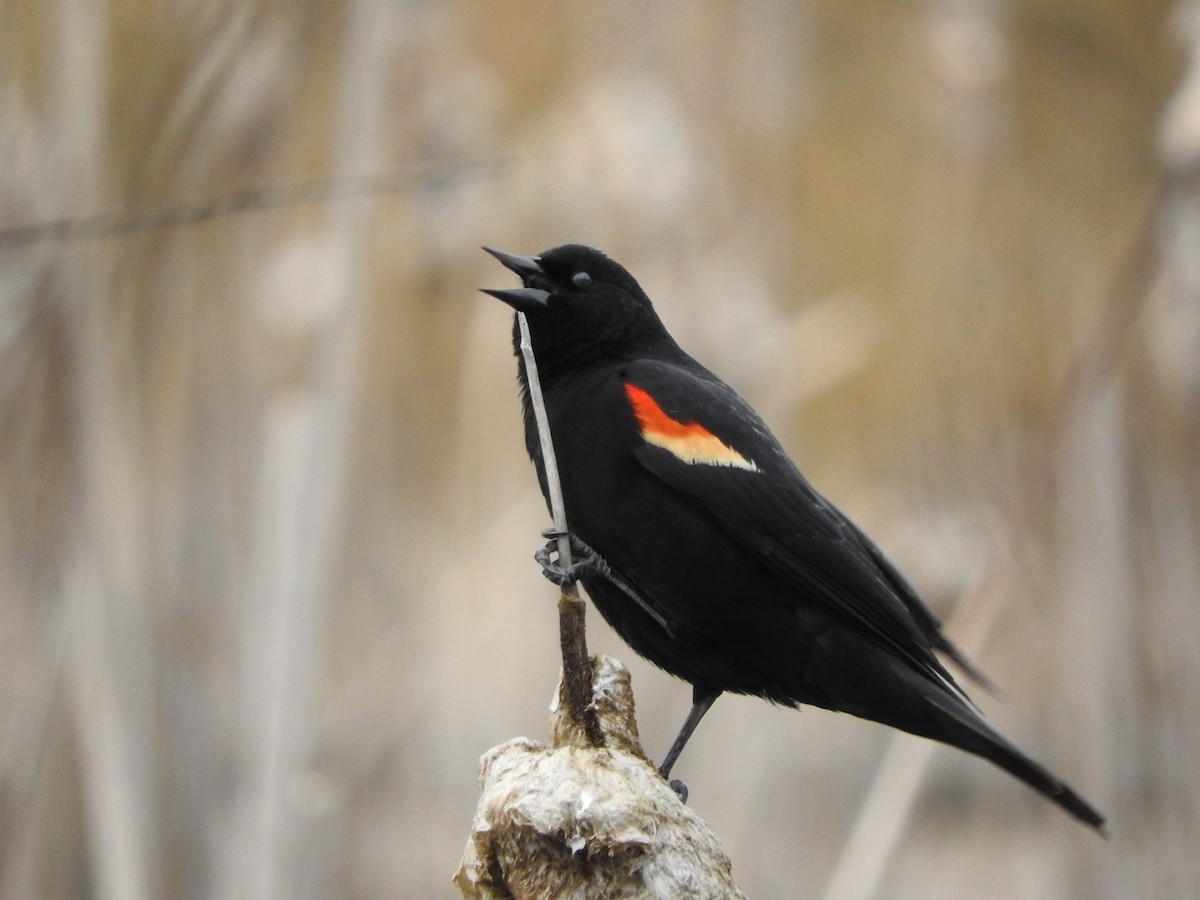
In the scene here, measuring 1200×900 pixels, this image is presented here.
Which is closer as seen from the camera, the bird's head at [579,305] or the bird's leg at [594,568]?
the bird's leg at [594,568]

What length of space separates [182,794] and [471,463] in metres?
0.95

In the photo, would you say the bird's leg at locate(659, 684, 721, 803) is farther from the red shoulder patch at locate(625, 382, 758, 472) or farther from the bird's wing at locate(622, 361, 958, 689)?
the red shoulder patch at locate(625, 382, 758, 472)

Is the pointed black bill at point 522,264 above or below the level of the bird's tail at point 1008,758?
above

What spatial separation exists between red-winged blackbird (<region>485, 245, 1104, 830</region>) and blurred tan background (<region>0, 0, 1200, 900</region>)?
49cm

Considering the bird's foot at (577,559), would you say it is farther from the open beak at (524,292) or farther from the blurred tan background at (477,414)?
the blurred tan background at (477,414)

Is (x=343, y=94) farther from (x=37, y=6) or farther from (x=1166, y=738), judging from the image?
(x=1166, y=738)

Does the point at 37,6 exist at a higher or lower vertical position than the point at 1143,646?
higher

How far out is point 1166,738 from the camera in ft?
7.76

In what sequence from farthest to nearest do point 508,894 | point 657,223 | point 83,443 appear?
1. point 657,223
2. point 83,443
3. point 508,894

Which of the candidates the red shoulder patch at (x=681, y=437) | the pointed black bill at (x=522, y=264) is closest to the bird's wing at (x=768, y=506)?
the red shoulder patch at (x=681, y=437)

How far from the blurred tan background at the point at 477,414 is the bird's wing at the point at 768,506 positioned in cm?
50

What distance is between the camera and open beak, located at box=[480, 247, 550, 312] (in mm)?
1562

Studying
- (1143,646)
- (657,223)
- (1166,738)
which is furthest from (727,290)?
(1166,738)

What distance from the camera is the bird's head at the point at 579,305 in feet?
5.51
